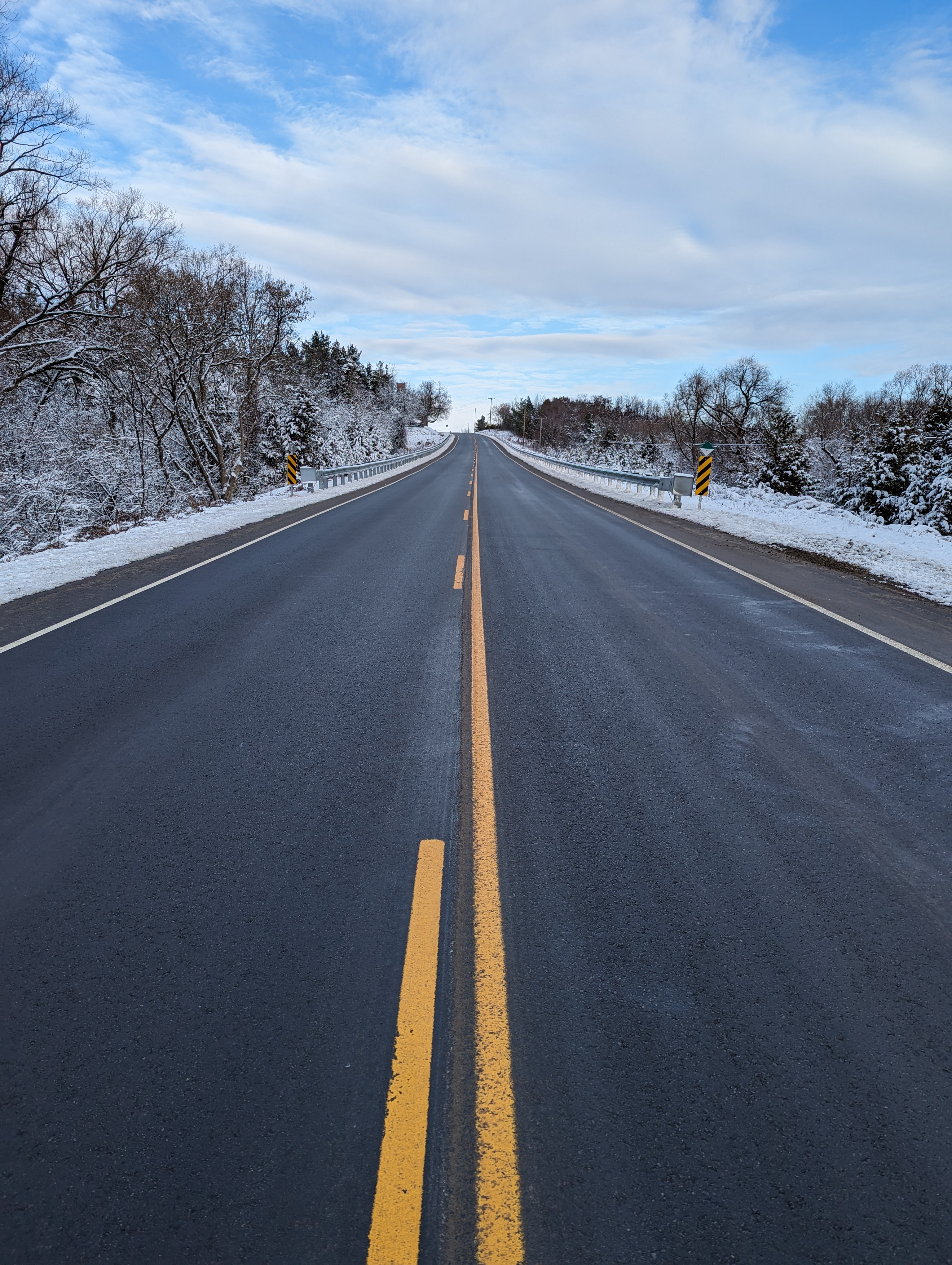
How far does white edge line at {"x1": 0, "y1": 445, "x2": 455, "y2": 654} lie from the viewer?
274 inches

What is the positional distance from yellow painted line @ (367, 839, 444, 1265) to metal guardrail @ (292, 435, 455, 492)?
23428 millimetres

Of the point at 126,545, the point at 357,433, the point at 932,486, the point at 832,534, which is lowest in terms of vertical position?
the point at 126,545

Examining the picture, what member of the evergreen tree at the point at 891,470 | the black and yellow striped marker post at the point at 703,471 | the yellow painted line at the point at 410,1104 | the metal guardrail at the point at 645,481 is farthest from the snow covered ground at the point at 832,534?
the yellow painted line at the point at 410,1104

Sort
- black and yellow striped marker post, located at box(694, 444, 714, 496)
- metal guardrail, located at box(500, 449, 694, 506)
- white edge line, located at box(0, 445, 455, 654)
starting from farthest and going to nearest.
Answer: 1. metal guardrail, located at box(500, 449, 694, 506)
2. black and yellow striped marker post, located at box(694, 444, 714, 496)
3. white edge line, located at box(0, 445, 455, 654)

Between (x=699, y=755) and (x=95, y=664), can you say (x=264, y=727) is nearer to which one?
(x=95, y=664)

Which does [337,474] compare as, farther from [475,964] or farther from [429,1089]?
[429,1089]

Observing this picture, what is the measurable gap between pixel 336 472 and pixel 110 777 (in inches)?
976

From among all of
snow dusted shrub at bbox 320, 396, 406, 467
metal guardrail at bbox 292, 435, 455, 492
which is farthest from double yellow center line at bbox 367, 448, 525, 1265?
snow dusted shrub at bbox 320, 396, 406, 467

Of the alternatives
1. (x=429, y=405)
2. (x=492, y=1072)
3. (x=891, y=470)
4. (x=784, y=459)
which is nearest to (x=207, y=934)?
(x=492, y=1072)

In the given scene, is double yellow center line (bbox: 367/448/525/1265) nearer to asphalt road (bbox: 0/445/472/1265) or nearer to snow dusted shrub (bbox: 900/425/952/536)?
asphalt road (bbox: 0/445/472/1265)

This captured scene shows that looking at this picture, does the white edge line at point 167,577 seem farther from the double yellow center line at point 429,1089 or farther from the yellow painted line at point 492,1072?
the double yellow center line at point 429,1089

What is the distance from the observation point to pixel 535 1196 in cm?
186

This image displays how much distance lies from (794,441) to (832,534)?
1320 inches

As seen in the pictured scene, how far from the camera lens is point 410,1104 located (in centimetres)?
210
